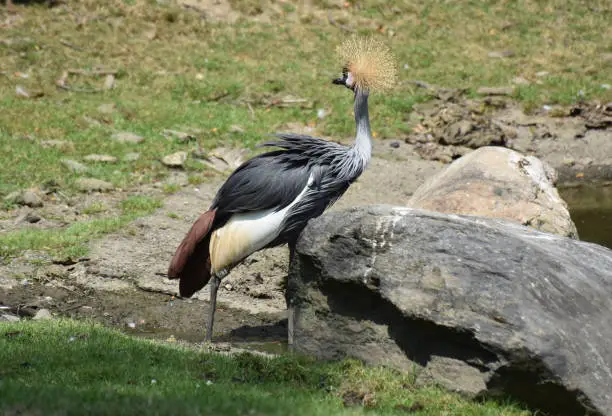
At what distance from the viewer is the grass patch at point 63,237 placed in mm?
→ 8617

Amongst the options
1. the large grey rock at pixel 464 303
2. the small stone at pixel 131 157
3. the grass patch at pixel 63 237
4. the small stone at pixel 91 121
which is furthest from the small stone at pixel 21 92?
the large grey rock at pixel 464 303

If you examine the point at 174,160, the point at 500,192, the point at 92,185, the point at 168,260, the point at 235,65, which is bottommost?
the point at 168,260

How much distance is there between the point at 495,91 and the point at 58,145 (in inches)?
265

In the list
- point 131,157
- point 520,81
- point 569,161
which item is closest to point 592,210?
point 569,161

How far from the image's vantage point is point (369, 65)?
749 centimetres

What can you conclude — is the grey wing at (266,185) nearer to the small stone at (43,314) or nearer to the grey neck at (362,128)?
the grey neck at (362,128)

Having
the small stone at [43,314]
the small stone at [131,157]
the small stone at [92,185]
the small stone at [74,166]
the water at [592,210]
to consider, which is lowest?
the small stone at [43,314]

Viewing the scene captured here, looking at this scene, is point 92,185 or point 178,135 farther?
point 178,135

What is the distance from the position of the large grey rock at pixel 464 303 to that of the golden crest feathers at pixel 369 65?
179 centimetres

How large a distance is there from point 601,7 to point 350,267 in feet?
45.5

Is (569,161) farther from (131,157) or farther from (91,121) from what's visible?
(91,121)

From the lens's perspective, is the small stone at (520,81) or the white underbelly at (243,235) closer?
the white underbelly at (243,235)

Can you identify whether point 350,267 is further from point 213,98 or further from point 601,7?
point 601,7

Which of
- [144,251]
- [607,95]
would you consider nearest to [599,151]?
[607,95]
